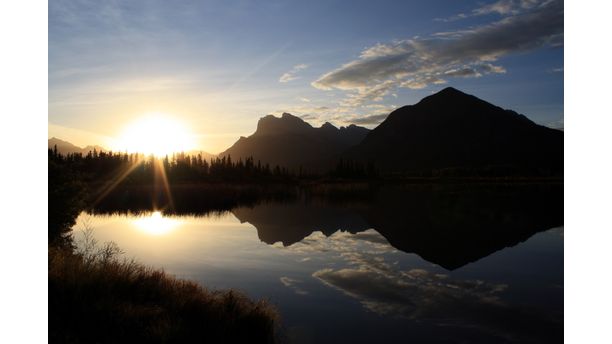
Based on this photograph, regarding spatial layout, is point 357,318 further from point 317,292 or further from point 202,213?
point 202,213

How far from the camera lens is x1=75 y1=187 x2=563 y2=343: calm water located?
1530 centimetres

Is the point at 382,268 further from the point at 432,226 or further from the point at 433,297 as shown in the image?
the point at 432,226

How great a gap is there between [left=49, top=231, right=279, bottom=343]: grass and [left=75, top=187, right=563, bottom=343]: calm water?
5.73 ft

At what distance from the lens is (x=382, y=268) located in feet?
83.8

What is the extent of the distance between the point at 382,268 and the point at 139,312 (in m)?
16.0

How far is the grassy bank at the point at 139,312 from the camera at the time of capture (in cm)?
1132

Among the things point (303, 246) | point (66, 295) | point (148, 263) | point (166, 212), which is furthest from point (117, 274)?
point (166, 212)

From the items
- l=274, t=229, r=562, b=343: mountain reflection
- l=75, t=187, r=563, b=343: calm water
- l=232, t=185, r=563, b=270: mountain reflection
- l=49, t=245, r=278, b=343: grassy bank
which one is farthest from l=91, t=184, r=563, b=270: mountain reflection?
l=49, t=245, r=278, b=343: grassy bank

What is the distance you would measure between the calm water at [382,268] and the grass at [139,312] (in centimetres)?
175

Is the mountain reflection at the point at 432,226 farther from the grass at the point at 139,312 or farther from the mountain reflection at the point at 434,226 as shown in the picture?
the grass at the point at 139,312

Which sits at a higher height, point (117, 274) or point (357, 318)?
point (117, 274)
